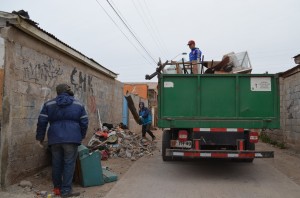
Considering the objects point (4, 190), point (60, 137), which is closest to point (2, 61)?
point (60, 137)

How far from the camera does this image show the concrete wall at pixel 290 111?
13.2 m

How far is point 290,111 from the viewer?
14102 mm

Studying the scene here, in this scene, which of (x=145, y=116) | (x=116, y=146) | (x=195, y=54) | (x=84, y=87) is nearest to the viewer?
(x=195, y=54)

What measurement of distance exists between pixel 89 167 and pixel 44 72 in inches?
101

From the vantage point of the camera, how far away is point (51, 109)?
646 cm

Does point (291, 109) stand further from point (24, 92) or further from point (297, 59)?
point (24, 92)

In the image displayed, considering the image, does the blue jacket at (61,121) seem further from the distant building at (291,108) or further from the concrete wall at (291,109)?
the concrete wall at (291,109)

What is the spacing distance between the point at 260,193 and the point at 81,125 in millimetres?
3504

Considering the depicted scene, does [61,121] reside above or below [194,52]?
below

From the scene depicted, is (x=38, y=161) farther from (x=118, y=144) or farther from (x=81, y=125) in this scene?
(x=118, y=144)

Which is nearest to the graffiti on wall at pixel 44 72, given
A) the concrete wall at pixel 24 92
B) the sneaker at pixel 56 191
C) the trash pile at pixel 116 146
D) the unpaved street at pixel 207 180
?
the concrete wall at pixel 24 92

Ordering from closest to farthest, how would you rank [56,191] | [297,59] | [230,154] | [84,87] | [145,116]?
1. [56,191]
2. [230,154]
3. [84,87]
4. [297,59]
5. [145,116]

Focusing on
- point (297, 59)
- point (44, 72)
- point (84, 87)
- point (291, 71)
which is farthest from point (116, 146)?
point (297, 59)

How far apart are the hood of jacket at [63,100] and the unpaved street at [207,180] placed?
1784 millimetres
